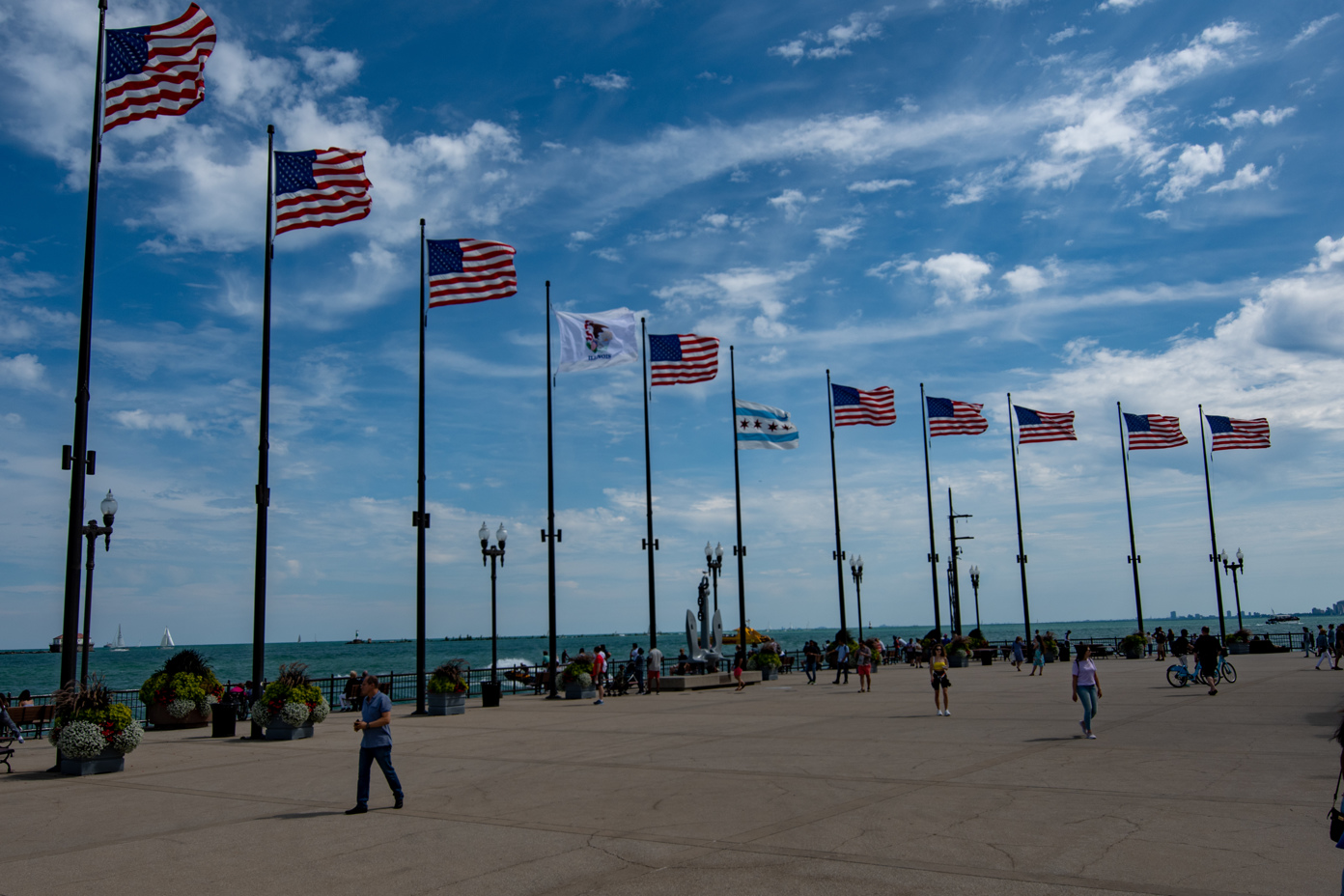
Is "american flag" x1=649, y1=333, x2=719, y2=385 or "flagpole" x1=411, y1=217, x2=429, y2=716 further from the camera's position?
"american flag" x1=649, y1=333, x2=719, y2=385

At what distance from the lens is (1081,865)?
311 inches

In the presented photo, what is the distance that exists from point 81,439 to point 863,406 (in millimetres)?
31225

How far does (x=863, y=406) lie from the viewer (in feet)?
134

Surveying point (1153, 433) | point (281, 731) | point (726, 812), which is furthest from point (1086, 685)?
point (1153, 433)

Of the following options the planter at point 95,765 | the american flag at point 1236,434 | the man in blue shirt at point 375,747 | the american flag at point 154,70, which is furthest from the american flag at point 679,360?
the american flag at point 1236,434

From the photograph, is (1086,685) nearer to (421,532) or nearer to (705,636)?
(421,532)

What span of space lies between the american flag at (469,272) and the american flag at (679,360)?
9302 mm

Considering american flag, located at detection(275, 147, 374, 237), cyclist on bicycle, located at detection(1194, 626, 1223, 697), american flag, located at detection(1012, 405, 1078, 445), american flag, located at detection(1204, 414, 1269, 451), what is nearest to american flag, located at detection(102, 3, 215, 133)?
american flag, located at detection(275, 147, 374, 237)

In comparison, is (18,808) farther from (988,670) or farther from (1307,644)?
(1307,644)

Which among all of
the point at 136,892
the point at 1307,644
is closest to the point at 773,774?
the point at 136,892

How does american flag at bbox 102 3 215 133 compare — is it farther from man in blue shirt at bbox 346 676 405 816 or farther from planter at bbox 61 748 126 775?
man in blue shirt at bbox 346 676 405 816

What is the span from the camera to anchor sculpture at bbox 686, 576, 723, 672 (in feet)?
125

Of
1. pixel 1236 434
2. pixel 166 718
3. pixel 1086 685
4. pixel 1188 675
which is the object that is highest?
pixel 1236 434

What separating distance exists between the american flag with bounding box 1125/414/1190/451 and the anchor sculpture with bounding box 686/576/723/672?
21.7m
